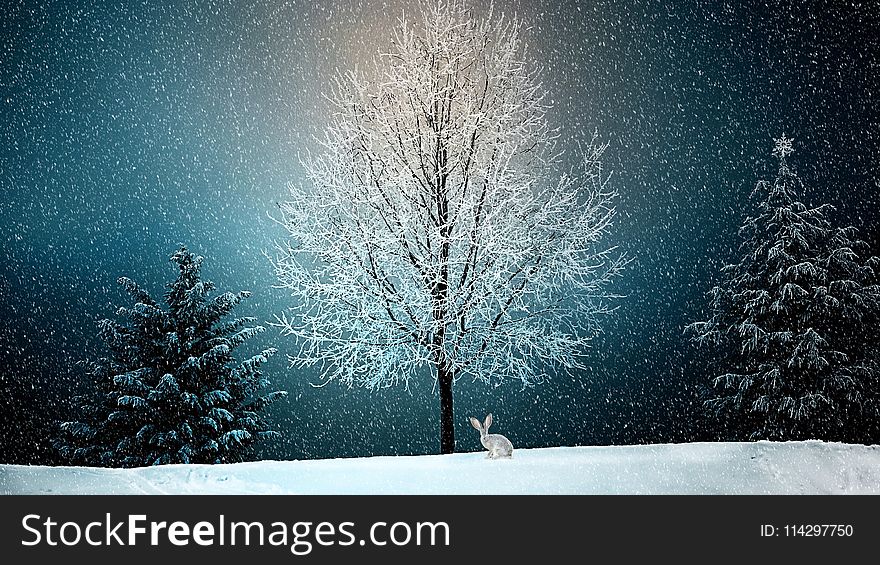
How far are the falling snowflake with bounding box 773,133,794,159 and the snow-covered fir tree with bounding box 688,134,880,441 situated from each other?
0.01 meters

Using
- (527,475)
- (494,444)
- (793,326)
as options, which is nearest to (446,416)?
(494,444)

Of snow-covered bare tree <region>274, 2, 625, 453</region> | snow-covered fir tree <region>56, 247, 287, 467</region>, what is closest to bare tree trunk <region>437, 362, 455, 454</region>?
snow-covered bare tree <region>274, 2, 625, 453</region>

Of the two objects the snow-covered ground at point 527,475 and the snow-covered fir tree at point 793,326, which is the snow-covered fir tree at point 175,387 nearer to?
the snow-covered ground at point 527,475

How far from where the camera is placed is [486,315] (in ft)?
23.5

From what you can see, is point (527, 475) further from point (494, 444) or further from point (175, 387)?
point (175, 387)

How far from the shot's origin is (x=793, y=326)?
961 cm

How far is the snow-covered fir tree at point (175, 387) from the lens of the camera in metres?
9.99

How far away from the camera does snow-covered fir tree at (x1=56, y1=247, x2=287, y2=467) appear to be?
9992mm

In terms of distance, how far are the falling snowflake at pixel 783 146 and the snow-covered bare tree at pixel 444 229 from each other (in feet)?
12.2

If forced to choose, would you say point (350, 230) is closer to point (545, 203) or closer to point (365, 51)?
point (545, 203)

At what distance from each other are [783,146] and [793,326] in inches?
90.4

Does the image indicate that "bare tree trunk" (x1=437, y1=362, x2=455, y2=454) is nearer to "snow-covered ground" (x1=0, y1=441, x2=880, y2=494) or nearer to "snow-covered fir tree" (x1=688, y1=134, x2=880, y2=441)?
"snow-covered ground" (x1=0, y1=441, x2=880, y2=494)
